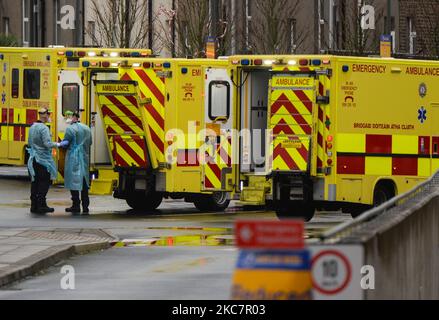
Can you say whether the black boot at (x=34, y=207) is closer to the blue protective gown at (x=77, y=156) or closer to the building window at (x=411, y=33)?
the blue protective gown at (x=77, y=156)

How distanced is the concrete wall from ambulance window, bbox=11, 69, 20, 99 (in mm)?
20435

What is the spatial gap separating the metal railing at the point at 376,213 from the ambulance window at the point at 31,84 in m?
17.8

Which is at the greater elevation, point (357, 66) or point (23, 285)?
point (357, 66)

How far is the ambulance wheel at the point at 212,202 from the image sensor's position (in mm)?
29109

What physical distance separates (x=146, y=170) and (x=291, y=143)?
11.8ft

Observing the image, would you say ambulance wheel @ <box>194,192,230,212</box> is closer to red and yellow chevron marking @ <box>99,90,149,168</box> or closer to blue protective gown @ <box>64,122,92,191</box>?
red and yellow chevron marking @ <box>99,90,149,168</box>

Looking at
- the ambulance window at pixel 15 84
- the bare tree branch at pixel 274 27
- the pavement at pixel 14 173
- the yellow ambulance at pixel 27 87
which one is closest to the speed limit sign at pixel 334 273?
the yellow ambulance at pixel 27 87

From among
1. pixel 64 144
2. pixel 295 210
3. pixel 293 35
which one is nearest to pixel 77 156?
pixel 64 144

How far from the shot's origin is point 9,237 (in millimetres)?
21391

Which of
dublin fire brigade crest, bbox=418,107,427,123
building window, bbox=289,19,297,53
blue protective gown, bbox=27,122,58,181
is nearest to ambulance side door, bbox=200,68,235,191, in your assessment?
blue protective gown, bbox=27,122,58,181

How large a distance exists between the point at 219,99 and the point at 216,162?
3.50ft

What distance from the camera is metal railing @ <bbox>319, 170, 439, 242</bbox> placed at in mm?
9750
